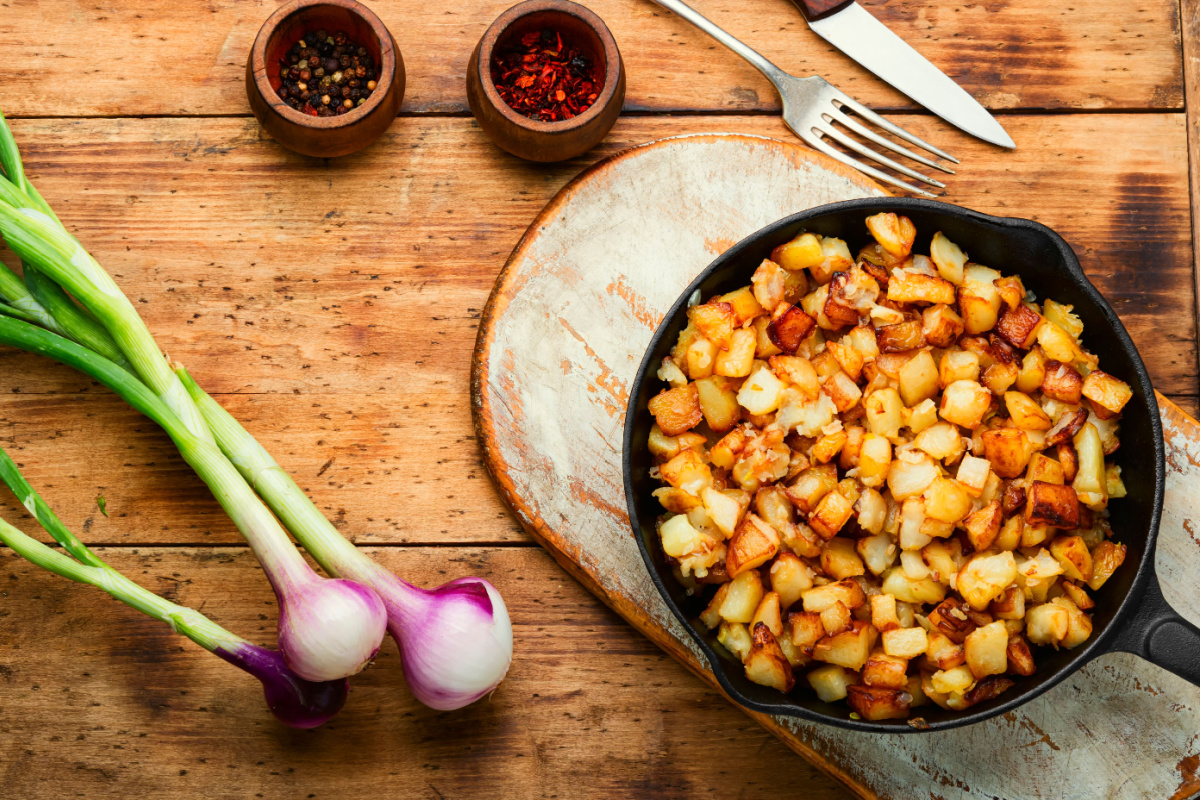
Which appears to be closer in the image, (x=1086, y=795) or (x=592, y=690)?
(x=1086, y=795)

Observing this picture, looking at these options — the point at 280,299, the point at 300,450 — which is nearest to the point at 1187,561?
the point at 300,450

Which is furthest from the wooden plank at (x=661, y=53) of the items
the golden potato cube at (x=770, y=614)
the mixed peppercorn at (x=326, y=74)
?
the golden potato cube at (x=770, y=614)

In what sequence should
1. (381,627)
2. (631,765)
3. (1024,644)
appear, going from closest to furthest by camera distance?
(1024,644) → (381,627) → (631,765)

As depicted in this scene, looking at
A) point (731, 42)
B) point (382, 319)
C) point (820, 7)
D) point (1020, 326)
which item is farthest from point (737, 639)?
point (820, 7)

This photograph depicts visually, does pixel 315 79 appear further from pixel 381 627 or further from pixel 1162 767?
pixel 1162 767

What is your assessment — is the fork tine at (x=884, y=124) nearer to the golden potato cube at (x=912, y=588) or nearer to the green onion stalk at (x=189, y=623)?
the golden potato cube at (x=912, y=588)

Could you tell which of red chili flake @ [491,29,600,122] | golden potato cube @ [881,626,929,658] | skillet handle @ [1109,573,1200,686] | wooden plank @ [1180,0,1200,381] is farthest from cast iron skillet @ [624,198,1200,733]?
wooden plank @ [1180,0,1200,381]

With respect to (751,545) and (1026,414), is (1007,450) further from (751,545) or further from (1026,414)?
(751,545)
